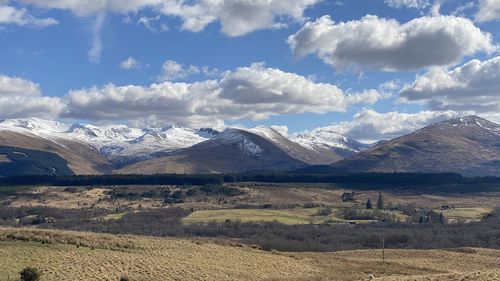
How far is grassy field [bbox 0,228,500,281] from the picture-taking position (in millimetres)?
57094

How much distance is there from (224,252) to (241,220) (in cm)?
11418

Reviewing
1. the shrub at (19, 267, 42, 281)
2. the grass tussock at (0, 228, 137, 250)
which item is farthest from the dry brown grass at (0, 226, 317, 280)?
the shrub at (19, 267, 42, 281)

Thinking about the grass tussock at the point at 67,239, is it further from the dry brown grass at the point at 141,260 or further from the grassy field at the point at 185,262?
the dry brown grass at the point at 141,260

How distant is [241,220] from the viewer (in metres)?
190

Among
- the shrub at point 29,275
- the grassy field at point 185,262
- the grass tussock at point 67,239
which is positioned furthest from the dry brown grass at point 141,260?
the shrub at point 29,275

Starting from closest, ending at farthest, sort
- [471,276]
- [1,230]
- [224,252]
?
[471,276], [1,230], [224,252]

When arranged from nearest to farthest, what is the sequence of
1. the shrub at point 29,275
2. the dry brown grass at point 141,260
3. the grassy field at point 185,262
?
the shrub at point 29,275
the grassy field at point 185,262
the dry brown grass at point 141,260

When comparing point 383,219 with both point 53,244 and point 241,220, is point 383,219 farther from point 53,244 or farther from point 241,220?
point 53,244

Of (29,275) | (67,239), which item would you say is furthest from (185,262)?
(29,275)

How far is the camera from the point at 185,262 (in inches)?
2635

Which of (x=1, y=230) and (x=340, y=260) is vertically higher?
(x=1, y=230)

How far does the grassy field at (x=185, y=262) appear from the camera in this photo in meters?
57.1

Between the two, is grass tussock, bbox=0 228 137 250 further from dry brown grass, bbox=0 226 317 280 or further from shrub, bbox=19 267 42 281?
shrub, bbox=19 267 42 281

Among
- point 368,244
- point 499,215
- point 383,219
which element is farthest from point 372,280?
point 499,215
